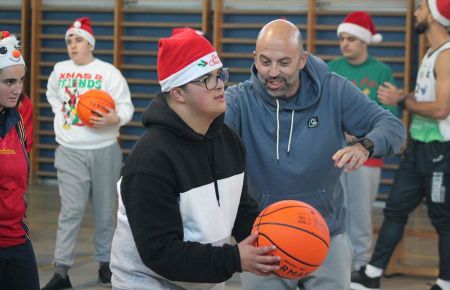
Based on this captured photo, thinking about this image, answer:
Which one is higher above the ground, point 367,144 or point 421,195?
point 367,144

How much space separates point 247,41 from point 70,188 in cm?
500

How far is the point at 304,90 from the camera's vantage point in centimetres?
413

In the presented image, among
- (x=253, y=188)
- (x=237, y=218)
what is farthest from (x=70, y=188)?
(x=237, y=218)

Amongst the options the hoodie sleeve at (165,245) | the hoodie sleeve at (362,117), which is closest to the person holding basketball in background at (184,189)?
the hoodie sleeve at (165,245)

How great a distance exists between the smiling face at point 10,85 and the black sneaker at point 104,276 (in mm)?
2502

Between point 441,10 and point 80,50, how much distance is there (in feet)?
9.15

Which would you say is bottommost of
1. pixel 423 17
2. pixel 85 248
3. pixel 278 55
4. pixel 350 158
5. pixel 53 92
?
pixel 85 248

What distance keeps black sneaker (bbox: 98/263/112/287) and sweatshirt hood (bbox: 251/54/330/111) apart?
296 centimetres

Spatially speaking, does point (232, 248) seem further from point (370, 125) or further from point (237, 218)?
point (370, 125)

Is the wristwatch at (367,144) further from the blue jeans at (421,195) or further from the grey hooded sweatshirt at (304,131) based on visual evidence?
the blue jeans at (421,195)

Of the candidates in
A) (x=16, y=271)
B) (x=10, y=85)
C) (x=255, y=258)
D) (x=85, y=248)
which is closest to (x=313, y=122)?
(x=255, y=258)

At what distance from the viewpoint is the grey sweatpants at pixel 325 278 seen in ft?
13.4

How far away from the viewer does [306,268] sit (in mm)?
3213

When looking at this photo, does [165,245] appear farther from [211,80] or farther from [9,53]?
[9,53]
